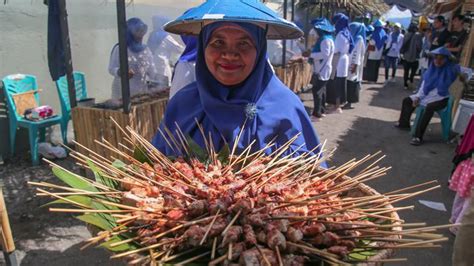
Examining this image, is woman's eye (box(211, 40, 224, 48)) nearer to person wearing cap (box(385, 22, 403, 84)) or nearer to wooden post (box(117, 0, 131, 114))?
wooden post (box(117, 0, 131, 114))

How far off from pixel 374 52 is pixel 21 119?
34.7 feet

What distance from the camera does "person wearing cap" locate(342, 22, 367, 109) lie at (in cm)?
880

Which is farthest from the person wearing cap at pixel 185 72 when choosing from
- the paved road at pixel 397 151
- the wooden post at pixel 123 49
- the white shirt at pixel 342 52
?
the white shirt at pixel 342 52

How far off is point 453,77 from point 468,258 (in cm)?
439

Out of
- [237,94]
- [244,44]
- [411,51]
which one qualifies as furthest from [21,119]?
[411,51]

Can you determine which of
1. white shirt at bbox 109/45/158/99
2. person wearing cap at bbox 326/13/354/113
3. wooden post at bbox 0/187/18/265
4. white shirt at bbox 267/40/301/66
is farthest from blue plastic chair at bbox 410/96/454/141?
wooden post at bbox 0/187/18/265

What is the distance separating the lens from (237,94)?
1944 millimetres

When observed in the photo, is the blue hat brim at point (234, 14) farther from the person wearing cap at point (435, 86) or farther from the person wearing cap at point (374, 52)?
the person wearing cap at point (374, 52)

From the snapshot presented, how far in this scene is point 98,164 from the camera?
1460 mm

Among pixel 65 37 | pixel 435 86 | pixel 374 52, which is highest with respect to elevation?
pixel 65 37

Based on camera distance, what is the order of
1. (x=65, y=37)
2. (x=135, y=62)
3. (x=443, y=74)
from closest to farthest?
(x=65, y=37)
(x=135, y=62)
(x=443, y=74)

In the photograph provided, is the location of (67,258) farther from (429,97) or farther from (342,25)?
(342,25)

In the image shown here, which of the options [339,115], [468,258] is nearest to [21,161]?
[468,258]

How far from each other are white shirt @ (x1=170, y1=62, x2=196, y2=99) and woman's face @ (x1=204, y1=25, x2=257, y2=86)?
1.49m
